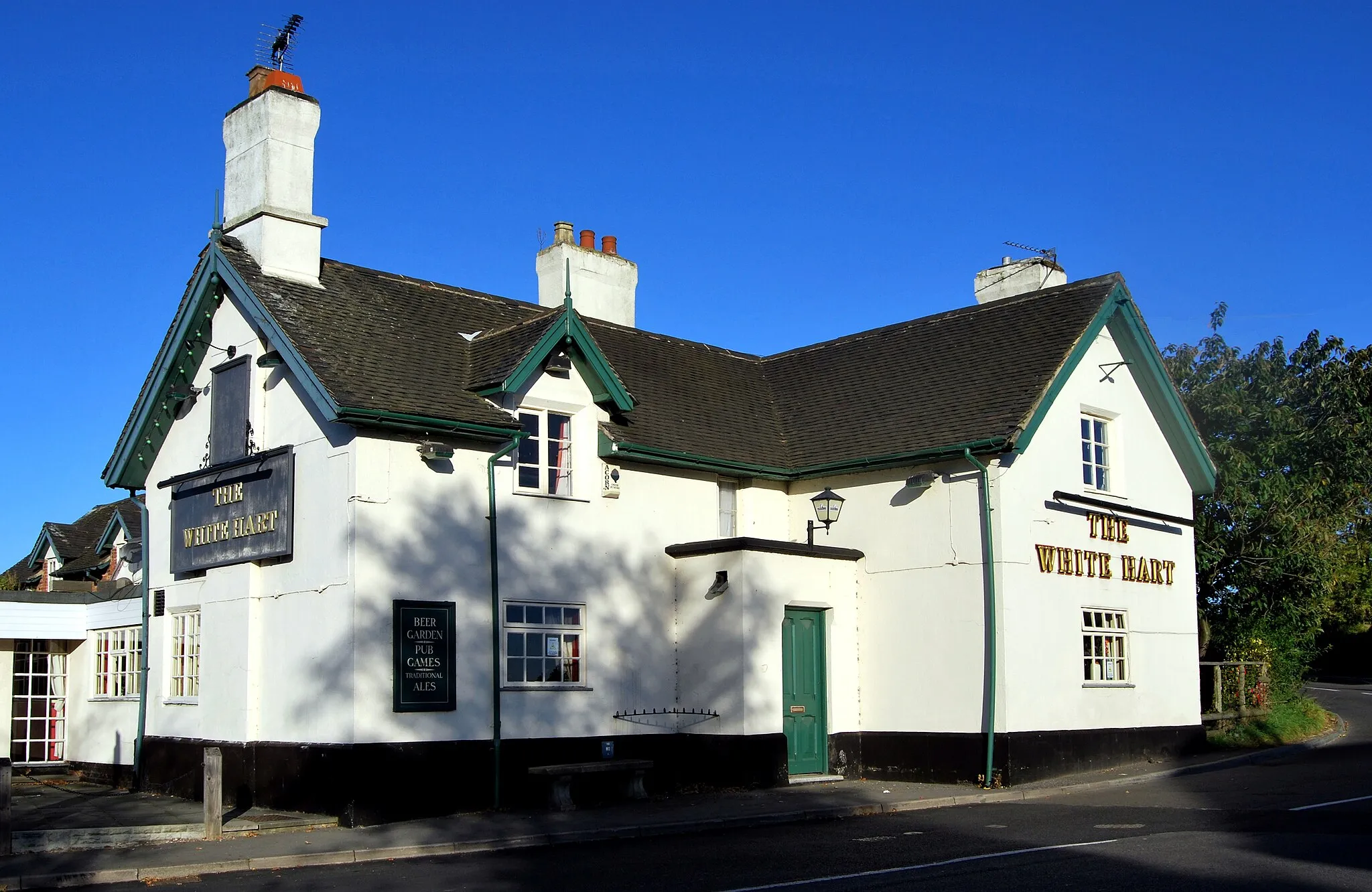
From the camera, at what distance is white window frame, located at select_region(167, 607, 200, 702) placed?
1923cm

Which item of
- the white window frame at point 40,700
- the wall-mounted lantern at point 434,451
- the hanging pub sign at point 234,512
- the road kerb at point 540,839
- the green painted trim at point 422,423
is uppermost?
the green painted trim at point 422,423

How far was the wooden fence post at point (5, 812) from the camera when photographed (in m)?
13.3

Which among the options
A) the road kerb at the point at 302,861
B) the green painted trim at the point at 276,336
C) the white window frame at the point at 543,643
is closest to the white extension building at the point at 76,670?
the green painted trim at the point at 276,336

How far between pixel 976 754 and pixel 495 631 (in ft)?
23.2

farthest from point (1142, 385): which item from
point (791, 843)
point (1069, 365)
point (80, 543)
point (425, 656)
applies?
point (80, 543)

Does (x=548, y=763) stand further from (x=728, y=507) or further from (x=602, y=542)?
(x=728, y=507)

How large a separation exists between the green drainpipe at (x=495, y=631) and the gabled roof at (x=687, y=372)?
35 centimetres

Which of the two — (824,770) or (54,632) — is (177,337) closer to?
(54,632)

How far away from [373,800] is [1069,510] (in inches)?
438

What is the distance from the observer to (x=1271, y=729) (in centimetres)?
2459

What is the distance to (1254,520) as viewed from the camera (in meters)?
27.3

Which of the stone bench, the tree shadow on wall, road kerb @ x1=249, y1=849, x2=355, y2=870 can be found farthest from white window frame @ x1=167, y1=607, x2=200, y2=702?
road kerb @ x1=249, y1=849, x2=355, y2=870

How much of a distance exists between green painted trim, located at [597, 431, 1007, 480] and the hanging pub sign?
4415 mm

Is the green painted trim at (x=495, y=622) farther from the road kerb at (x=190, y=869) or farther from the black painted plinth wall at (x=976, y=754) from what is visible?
the black painted plinth wall at (x=976, y=754)
